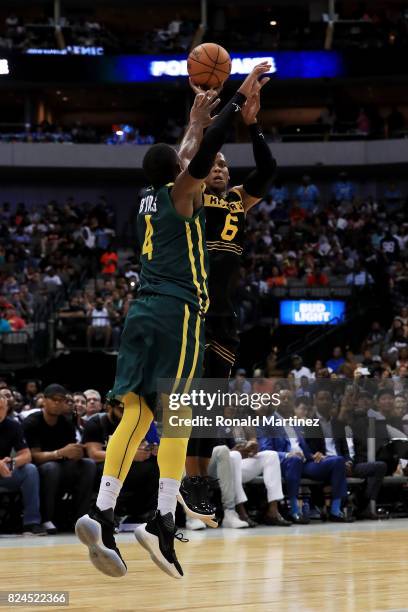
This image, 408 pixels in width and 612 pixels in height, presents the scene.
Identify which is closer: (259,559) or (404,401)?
(259,559)

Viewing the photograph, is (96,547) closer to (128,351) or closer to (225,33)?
(128,351)

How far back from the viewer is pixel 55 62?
37.2 metres

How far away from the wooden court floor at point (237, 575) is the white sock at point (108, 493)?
520 mm

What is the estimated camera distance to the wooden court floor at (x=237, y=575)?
5.75 metres

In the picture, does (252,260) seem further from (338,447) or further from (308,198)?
(338,447)

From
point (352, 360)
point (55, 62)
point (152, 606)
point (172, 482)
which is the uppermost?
point (55, 62)

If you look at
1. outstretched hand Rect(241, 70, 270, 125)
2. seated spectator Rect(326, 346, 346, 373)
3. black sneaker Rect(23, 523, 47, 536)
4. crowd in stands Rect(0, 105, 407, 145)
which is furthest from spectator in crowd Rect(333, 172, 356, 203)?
outstretched hand Rect(241, 70, 270, 125)

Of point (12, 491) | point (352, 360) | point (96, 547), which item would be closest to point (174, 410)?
point (96, 547)

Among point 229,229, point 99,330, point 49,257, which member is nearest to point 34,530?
point 229,229

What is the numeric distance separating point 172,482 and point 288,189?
32.4 metres

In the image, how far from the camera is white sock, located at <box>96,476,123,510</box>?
5879 mm

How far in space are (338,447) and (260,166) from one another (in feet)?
21.6

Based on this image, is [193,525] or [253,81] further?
[193,525]

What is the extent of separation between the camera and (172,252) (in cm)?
612
